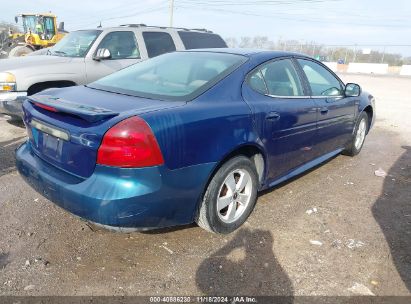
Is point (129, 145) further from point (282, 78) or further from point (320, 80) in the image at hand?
point (320, 80)

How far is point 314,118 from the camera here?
408 cm

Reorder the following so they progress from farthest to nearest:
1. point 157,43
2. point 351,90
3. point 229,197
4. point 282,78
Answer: point 157,43, point 351,90, point 282,78, point 229,197

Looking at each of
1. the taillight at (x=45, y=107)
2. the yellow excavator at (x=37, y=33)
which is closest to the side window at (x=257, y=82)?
the taillight at (x=45, y=107)

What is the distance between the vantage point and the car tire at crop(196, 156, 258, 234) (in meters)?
3.01

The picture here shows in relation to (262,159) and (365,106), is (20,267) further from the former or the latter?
(365,106)

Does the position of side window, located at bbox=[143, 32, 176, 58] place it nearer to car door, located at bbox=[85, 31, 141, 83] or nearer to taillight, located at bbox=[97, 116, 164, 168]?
car door, located at bbox=[85, 31, 141, 83]

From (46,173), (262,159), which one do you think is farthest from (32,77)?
(262,159)

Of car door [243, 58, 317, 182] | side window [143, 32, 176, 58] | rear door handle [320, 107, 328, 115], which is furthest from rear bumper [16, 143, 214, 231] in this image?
side window [143, 32, 176, 58]

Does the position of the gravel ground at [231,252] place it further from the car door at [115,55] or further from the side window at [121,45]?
the side window at [121,45]

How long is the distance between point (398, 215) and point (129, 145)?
3.01m

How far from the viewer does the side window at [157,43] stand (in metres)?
7.24

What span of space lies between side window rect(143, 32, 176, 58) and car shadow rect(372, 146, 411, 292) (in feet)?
15.5

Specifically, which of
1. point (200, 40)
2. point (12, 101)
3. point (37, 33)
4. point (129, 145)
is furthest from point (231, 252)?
point (37, 33)

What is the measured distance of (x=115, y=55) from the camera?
6926mm
